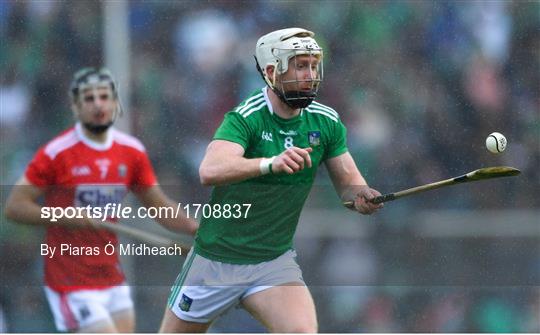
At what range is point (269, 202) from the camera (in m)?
4.67

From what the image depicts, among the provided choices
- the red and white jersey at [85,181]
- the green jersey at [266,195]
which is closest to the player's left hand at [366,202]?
the green jersey at [266,195]

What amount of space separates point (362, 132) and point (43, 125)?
1.77m

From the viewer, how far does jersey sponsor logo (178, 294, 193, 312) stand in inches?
183

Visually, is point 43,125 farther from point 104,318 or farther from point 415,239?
point 415,239

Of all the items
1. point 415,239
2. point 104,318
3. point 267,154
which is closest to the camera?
point 267,154

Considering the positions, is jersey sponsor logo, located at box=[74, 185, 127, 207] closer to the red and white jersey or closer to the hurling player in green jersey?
the red and white jersey

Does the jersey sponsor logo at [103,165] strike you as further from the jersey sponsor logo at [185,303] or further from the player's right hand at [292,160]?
the player's right hand at [292,160]

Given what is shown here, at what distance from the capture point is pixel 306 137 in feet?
15.2

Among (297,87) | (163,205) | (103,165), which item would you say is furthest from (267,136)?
(103,165)

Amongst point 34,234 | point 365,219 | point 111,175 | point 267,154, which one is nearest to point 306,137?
point 267,154

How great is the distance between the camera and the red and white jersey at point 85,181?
226 inches

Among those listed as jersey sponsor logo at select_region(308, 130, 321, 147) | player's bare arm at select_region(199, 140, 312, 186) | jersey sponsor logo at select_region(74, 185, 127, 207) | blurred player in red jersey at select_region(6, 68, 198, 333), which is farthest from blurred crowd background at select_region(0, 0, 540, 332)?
player's bare arm at select_region(199, 140, 312, 186)

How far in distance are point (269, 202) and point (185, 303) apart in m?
0.50

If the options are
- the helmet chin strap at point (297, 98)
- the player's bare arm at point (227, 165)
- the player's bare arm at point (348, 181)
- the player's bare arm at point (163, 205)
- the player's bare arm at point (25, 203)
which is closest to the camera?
the player's bare arm at point (227, 165)
